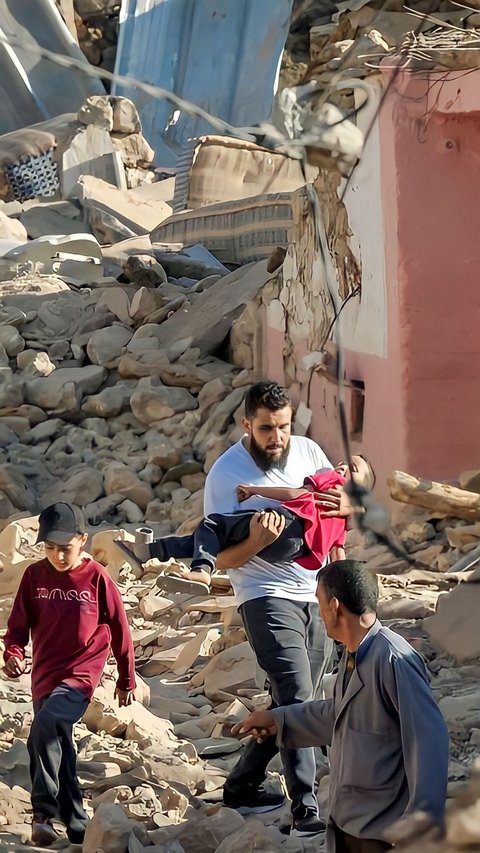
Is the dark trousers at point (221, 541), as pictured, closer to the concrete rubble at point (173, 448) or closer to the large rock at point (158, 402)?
the concrete rubble at point (173, 448)

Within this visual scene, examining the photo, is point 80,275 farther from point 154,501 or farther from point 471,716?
point 471,716

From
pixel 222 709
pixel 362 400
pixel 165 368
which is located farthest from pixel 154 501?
pixel 222 709

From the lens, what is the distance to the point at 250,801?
4.12 metres

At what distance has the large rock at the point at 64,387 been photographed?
11469 millimetres

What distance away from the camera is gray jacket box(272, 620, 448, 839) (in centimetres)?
280

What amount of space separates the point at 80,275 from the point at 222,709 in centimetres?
1140

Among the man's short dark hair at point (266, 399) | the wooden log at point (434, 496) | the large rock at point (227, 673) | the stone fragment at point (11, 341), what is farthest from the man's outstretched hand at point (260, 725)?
the stone fragment at point (11, 341)

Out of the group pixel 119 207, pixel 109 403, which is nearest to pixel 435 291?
pixel 109 403

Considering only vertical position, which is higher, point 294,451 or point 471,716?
point 294,451

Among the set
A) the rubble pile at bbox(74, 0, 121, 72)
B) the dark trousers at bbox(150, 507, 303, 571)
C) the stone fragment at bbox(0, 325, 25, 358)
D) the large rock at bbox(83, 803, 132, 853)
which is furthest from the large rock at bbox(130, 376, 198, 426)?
the rubble pile at bbox(74, 0, 121, 72)

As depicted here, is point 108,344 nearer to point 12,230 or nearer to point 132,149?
point 12,230

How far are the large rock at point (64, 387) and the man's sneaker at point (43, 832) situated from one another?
7.58 meters

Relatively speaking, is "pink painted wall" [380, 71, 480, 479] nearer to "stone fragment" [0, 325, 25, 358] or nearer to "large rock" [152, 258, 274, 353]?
"large rock" [152, 258, 274, 353]

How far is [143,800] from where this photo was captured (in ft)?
14.2
